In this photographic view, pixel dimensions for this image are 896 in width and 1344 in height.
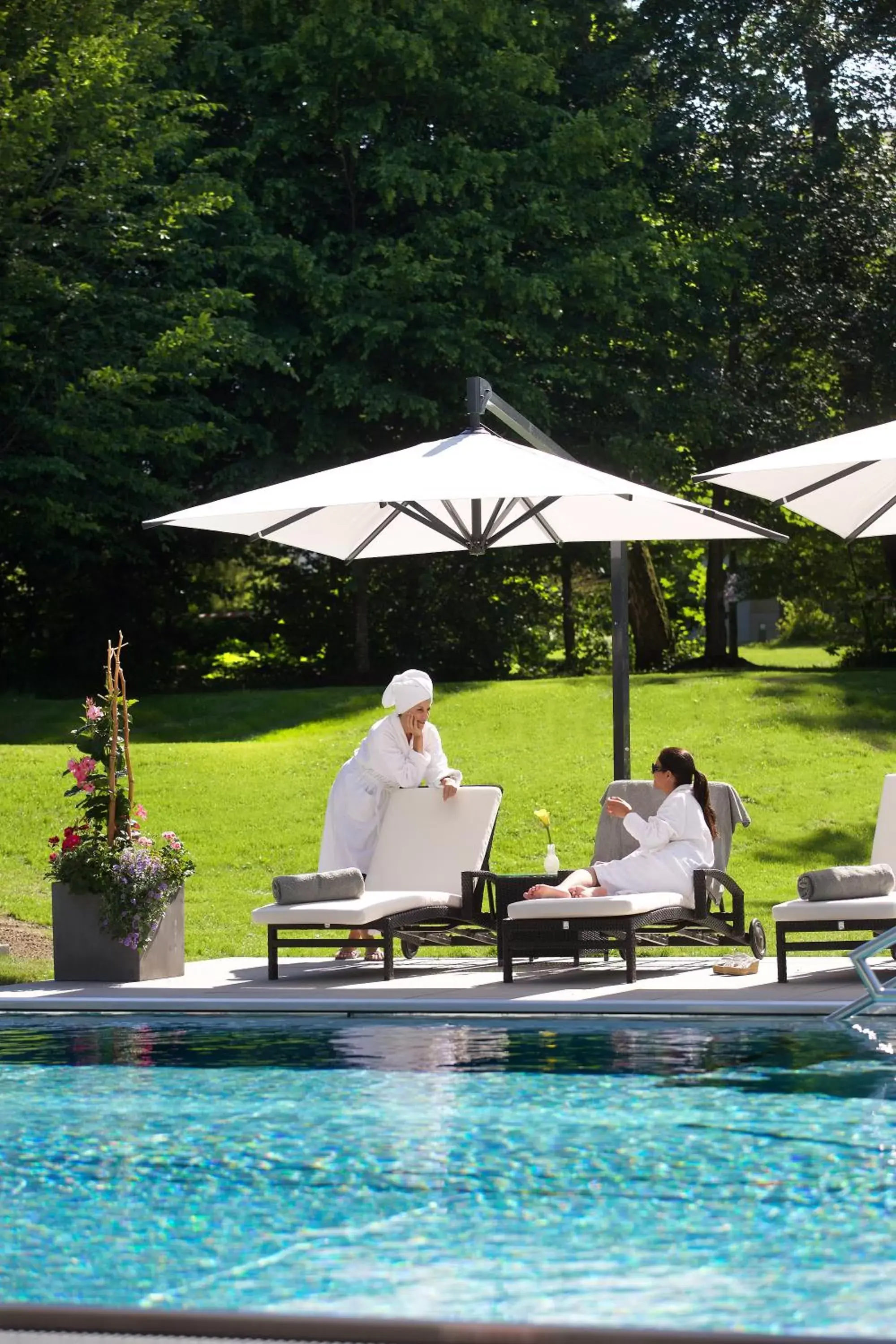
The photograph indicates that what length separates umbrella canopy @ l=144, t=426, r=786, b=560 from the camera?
10.1 metres

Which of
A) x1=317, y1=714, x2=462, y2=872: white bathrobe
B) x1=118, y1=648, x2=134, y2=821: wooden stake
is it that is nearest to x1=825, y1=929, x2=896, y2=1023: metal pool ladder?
x1=317, y1=714, x2=462, y2=872: white bathrobe

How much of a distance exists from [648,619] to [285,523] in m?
18.5

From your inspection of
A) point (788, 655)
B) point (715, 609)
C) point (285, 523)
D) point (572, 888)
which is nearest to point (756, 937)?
point (572, 888)

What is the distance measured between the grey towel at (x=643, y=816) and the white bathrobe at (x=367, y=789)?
1134mm

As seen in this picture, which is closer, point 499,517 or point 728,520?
point 728,520

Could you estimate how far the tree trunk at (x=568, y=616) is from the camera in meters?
29.3

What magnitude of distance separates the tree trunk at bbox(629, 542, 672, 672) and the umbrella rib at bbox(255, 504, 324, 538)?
17778 millimetres

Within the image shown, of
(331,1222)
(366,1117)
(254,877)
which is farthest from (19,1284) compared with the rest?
(254,877)

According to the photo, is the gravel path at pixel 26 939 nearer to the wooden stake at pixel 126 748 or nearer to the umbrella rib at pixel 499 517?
the wooden stake at pixel 126 748

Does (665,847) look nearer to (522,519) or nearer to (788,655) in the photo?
(522,519)

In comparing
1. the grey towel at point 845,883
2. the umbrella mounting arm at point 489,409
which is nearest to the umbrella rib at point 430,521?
the umbrella mounting arm at point 489,409

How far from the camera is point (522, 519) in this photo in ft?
40.3

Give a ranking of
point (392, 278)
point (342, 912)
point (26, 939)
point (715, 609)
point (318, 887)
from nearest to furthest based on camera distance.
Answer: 1. point (342, 912)
2. point (318, 887)
3. point (26, 939)
4. point (392, 278)
5. point (715, 609)

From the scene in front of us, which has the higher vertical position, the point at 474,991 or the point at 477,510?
the point at 477,510
